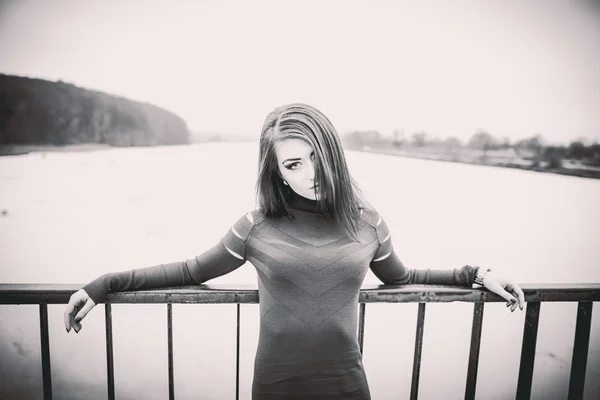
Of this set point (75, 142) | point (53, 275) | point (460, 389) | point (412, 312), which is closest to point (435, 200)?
point (412, 312)

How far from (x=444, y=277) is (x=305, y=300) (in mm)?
417

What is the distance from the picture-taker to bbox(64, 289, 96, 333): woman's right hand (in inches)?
25.0

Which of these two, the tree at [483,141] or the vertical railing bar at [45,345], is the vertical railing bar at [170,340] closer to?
the vertical railing bar at [45,345]

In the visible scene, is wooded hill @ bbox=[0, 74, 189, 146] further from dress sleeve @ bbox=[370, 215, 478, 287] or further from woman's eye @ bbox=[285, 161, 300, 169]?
dress sleeve @ bbox=[370, 215, 478, 287]

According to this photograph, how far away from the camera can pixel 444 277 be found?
0.80 metres

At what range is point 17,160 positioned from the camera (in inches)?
51.8

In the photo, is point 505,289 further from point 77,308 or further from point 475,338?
point 77,308

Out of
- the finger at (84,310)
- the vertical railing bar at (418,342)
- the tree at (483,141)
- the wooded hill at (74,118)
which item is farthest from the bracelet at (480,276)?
the wooded hill at (74,118)

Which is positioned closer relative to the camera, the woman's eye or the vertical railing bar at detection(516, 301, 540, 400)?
the woman's eye

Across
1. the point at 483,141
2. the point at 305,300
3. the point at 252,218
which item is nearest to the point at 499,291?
the point at 305,300

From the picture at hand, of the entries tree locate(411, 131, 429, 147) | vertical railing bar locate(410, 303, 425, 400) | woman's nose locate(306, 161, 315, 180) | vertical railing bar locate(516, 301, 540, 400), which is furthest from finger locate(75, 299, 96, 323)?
tree locate(411, 131, 429, 147)

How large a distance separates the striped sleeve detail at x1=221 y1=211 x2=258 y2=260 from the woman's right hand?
1.02 feet

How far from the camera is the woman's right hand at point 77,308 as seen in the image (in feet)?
2.09

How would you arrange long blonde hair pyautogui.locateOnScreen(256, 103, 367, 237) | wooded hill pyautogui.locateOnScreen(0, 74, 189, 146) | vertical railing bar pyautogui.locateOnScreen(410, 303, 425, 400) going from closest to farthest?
long blonde hair pyautogui.locateOnScreen(256, 103, 367, 237)
vertical railing bar pyautogui.locateOnScreen(410, 303, 425, 400)
wooded hill pyautogui.locateOnScreen(0, 74, 189, 146)
